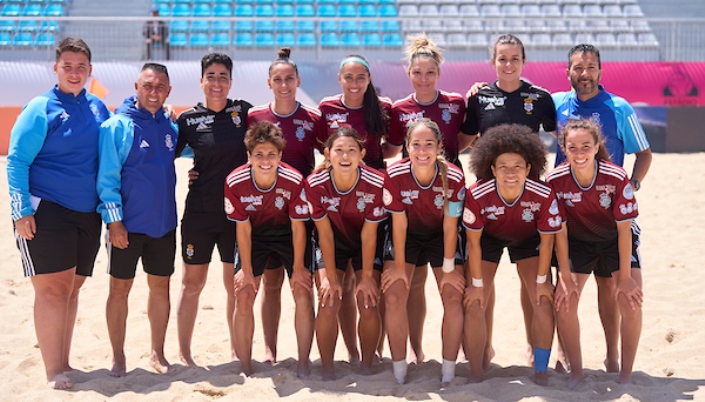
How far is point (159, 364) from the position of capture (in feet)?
16.1

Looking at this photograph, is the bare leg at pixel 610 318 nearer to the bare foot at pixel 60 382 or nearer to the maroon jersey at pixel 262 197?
the maroon jersey at pixel 262 197

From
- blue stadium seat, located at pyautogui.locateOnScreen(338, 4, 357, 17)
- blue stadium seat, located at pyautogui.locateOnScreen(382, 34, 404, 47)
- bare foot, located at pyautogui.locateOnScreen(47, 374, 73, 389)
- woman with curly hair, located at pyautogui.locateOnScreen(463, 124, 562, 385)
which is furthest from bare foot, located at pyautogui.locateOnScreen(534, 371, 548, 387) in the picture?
blue stadium seat, located at pyautogui.locateOnScreen(338, 4, 357, 17)

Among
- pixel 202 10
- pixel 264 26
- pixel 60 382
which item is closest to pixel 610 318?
pixel 60 382

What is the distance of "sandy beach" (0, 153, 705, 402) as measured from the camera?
4.29 m

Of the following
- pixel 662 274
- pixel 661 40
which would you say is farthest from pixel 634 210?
pixel 661 40

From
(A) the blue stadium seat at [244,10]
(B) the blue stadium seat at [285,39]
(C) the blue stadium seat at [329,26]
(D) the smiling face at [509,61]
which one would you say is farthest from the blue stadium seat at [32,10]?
(D) the smiling face at [509,61]

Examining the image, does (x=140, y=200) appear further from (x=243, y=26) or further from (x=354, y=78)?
(x=243, y=26)

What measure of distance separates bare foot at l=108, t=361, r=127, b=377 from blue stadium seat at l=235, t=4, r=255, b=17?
14.8 m

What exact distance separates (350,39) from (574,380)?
1234 cm

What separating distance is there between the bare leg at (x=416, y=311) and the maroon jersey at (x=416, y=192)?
0.62 metres

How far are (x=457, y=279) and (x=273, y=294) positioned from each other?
4.34ft

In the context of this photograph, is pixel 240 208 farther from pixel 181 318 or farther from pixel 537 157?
pixel 537 157

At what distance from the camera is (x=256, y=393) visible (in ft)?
14.1

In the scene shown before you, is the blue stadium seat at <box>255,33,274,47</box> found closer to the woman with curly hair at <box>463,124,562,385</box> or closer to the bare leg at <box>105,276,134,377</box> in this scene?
the bare leg at <box>105,276,134,377</box>
